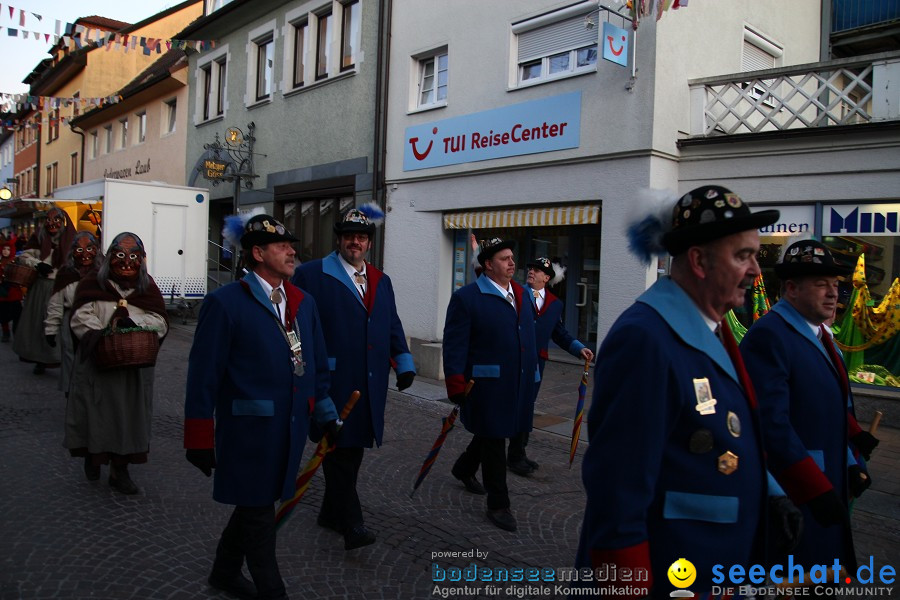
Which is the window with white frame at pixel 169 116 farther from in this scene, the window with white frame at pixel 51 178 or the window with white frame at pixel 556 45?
the window with white frame at pixel 51 178

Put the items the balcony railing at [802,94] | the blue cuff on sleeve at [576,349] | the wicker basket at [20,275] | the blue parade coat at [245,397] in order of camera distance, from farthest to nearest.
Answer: the wicker basket at [20,275]
the balcony railing at [802,94]
the blue cuff on sleeve at [576,349]
the blue parade coat at [245,397]

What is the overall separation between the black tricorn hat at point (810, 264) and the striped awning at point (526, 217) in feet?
23.0

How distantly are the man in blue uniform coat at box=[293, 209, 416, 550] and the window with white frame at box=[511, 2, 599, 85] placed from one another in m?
6.77

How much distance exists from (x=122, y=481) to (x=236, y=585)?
1.99 meters

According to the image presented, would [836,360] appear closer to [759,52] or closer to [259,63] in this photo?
[759,52]

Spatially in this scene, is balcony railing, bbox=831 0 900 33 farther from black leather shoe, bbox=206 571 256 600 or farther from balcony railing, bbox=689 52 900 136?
black leather shoe, bbox=206 571 256 600

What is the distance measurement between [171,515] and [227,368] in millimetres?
1822

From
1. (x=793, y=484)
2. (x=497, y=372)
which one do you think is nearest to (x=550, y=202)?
(x=497, y=372)

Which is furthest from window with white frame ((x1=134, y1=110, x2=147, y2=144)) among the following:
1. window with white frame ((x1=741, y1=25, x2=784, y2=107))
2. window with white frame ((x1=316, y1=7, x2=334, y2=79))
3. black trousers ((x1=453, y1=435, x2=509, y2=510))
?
black trousers ((x1=453, y1=435, x2=509, y2=510))

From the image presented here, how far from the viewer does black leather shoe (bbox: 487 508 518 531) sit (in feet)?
14.6

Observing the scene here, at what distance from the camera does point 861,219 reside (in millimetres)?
8188

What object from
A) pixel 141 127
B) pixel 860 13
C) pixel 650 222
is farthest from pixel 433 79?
pixel 141 127

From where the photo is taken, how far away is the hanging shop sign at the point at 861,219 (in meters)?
7.98

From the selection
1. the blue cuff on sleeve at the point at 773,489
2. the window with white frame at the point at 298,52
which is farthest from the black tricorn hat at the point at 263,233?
the window with white frame at the point at 298,52
